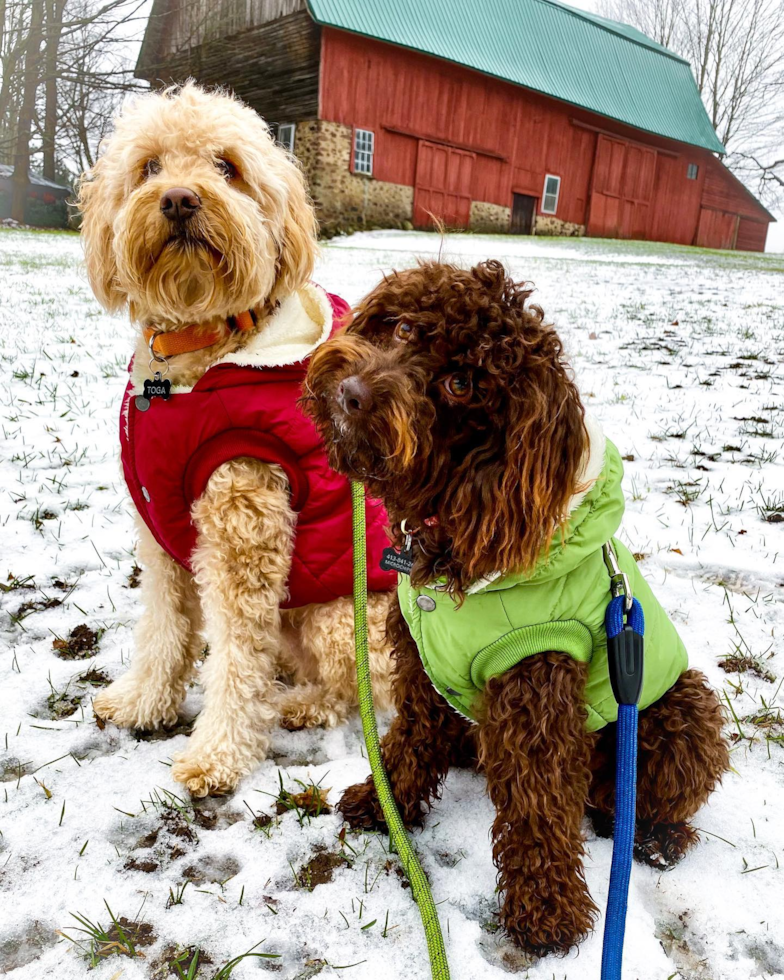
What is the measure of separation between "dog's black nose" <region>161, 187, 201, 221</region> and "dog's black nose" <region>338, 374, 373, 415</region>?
1157mm

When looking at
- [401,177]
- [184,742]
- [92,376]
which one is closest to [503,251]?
[401,177]

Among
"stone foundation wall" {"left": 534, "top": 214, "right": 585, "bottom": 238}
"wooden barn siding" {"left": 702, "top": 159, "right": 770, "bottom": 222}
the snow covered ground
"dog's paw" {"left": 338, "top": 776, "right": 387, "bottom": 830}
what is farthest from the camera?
"wooden barn siding" {"left": 702, "top": 159, "right": 770, "bottom": 222}

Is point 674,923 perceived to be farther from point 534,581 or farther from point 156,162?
point 156,162

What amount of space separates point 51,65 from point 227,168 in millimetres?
23056

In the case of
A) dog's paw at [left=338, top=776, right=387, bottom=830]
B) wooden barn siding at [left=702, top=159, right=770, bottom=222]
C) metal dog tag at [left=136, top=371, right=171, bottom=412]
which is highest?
wooden barn siding at [left=702, top=159, right=770, bottom=222]

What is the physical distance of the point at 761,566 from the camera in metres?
3.37

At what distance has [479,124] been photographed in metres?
23.8

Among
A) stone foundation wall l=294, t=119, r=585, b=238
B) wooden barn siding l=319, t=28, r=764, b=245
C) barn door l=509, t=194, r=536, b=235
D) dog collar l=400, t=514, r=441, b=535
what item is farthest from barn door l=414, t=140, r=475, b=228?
dog collar l=400, t=514, r=441, b=535

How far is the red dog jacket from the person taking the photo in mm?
2297

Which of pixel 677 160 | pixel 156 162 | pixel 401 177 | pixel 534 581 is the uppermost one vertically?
pixel 677 160

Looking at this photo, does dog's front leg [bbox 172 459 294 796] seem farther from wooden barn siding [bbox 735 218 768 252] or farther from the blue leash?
wooden barn siding [bbox 735 218 768 252]

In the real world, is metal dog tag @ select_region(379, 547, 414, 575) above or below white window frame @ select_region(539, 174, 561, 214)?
below

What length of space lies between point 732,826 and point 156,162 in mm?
2799

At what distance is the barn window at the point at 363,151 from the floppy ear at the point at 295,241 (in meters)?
20.8
